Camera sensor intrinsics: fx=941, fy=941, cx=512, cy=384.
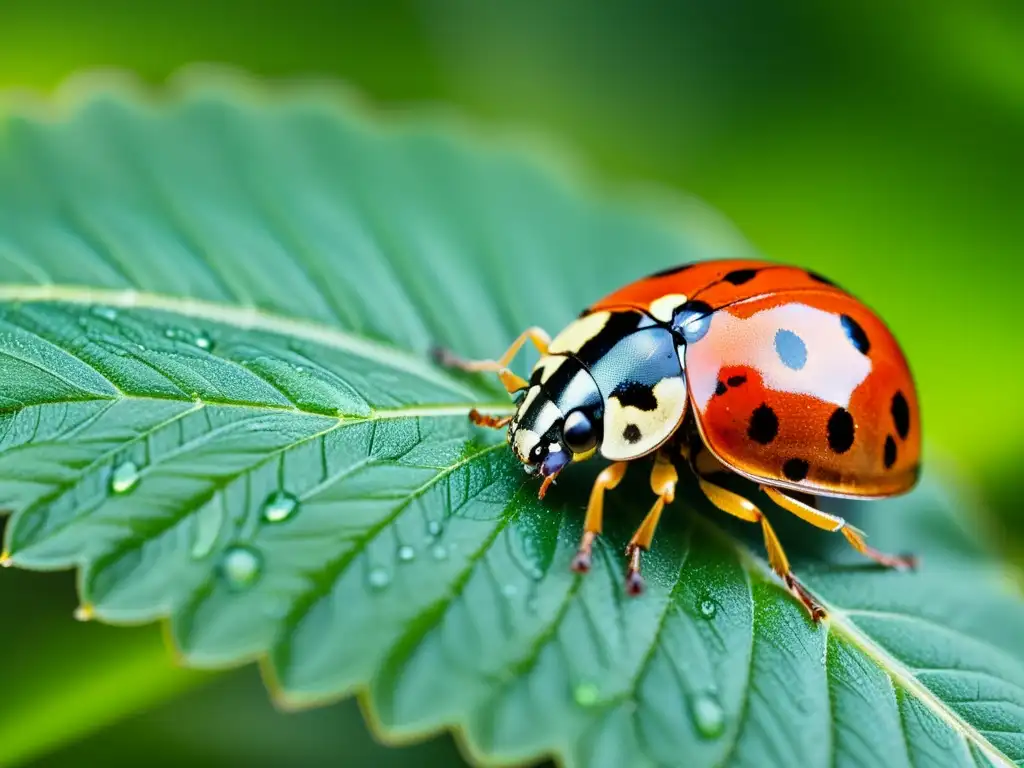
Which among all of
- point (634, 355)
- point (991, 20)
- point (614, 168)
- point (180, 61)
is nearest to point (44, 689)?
point (634, 355)

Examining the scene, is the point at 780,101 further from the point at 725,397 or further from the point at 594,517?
the point at 594,517

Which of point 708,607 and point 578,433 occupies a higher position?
point 578,433

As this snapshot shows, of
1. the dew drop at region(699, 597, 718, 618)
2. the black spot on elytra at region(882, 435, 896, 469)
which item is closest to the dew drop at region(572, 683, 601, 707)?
the dew drop at region(699, 597, 718, 618)

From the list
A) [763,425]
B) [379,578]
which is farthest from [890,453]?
[379,578]

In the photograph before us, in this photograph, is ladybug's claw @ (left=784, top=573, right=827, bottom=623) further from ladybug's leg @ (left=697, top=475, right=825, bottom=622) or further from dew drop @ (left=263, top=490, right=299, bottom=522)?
dew drop @ (left=263, top=490, right=299, bottom=522)

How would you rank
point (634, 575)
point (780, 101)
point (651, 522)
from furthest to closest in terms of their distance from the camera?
point (780, 101), point (651, 522), point (634, 575)

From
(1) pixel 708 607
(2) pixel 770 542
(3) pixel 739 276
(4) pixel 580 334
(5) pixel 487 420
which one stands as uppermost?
(3) pixel 739 276

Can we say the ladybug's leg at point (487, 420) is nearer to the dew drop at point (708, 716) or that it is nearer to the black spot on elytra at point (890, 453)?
the dew drop at point (708, 716)

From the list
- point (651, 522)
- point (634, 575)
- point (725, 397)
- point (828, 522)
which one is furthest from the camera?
point (828, 522)
